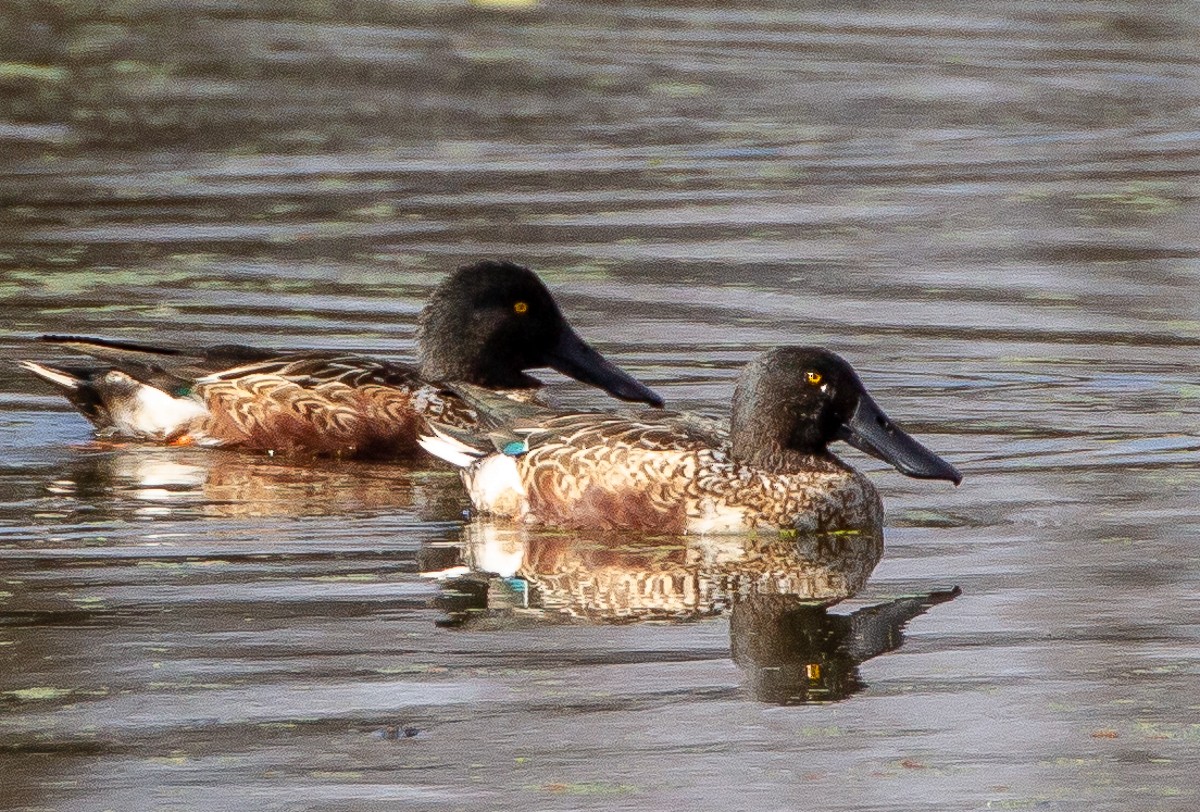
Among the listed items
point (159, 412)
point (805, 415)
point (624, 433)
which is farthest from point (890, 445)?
point (159, 412)

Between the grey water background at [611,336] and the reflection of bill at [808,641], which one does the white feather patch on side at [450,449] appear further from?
the reflection of bill at [808,641]

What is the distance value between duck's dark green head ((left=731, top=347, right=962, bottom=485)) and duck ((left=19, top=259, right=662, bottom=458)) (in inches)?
57.7

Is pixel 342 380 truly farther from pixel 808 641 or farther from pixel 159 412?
pixel 808 641

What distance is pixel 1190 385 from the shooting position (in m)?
11.1

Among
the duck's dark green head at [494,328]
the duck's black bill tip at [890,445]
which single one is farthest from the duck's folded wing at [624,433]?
the duck's dark green head at [494,328]

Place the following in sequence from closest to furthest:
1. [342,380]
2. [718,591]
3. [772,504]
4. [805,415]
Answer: [718,591] < [772,504] < [805,415] < [342,380]

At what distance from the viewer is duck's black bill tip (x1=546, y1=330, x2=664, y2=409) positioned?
10.4 meters

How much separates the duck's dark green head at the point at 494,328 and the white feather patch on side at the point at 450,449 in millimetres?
782

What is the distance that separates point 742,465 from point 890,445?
0.52 meters

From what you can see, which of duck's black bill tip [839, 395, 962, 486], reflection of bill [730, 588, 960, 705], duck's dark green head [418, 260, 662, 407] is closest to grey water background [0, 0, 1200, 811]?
reflection of bill [730, 588, 960, 705]

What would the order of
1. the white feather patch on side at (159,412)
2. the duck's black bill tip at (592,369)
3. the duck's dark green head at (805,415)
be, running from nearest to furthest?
the duck's dark green head at (805,415)
the duck's black bill tip at (592,369)
the white feather patch on side at (159,412)

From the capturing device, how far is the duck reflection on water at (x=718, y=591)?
725 cm

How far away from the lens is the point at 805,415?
8.98 m

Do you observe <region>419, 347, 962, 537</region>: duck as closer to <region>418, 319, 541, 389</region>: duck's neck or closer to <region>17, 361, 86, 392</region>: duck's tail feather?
<region>418, 319, 541, 389</region>: duck's neck
